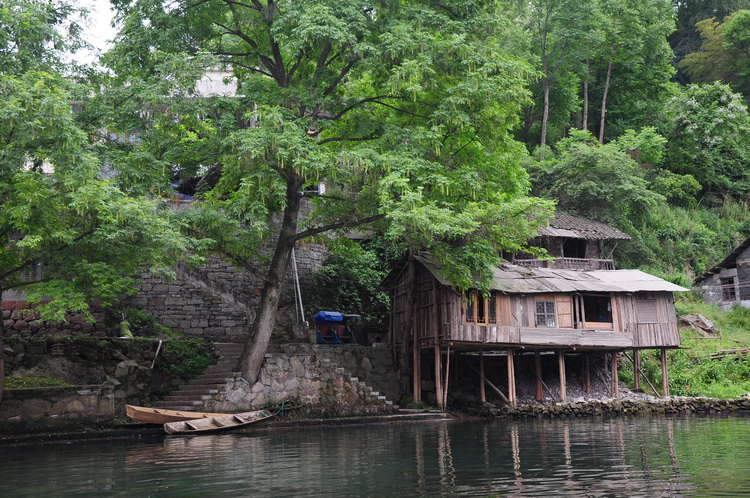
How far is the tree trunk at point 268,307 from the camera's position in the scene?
23.7m

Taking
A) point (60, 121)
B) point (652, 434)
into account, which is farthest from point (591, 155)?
point (60, 121)

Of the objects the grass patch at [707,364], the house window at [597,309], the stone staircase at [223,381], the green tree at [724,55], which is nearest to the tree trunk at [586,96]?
the green tree at [724,55]

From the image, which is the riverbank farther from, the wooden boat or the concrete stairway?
the concrete stairway

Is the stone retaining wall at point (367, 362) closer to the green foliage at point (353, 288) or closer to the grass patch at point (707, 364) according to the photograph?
the green foliage at point (353, 288)

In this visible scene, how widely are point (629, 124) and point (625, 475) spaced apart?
40.7 meters

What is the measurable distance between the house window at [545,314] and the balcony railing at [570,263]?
3977mm

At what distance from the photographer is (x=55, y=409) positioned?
19688 mm

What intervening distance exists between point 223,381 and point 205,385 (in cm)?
68

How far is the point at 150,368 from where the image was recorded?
2344 centimetres

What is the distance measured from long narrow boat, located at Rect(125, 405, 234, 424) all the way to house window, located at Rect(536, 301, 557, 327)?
14637 mm

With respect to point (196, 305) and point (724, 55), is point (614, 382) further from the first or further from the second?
point (724, 55)

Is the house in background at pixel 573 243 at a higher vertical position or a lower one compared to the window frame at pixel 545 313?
higher

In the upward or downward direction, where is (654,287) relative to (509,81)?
downward

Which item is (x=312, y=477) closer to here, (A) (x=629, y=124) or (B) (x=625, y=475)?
(B) (x=625, y=475)
